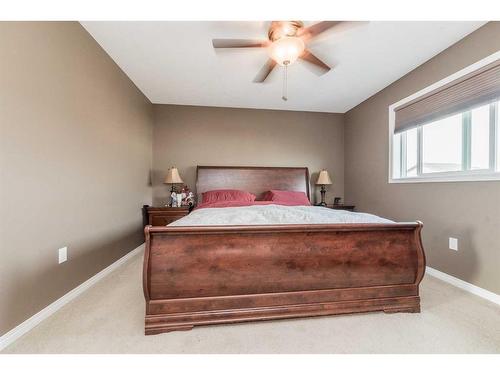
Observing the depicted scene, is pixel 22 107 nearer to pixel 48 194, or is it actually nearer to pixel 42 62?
pixel 42 62

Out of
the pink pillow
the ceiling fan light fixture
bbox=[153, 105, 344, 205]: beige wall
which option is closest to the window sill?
the pink pillow

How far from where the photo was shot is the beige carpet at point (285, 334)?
130 centimetres

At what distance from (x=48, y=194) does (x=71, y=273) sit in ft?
2.40

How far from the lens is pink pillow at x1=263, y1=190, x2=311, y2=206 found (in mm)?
3550

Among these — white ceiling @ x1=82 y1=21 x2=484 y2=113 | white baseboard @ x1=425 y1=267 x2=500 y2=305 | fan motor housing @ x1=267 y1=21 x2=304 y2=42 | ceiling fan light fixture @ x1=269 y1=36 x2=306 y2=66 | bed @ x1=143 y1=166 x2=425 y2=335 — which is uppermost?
white ceiling @ x1=82 y1=21 x2=484 y2=113

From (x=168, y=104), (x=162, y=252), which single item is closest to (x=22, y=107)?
(x=162, y=252)

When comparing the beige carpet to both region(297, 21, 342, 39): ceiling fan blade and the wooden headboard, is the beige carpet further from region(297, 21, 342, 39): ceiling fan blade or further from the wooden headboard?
the wooden headboard

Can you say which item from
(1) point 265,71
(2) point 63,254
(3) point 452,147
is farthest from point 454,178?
(2) point 63,254

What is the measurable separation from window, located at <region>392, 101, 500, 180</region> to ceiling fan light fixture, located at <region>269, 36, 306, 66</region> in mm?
1781

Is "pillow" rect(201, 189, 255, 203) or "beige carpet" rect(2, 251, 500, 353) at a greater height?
"pillow" rect(201, 189, 255, 203)

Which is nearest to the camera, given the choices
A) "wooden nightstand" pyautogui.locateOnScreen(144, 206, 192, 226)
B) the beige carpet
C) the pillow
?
the beige carpet

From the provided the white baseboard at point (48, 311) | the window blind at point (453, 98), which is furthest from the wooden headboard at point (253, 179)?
the white baseboard at point (48, 311)

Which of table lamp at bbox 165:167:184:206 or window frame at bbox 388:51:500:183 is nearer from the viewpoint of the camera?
window frame at bbox 388:51:500:183

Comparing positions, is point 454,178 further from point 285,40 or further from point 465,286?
point 285,40
